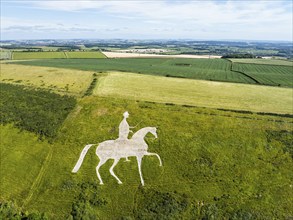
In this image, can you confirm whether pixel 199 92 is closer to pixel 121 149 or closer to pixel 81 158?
pixel 121 149

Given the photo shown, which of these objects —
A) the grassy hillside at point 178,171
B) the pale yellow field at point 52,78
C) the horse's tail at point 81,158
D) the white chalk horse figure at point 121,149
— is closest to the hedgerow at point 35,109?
the grassy hillside at point 178,171

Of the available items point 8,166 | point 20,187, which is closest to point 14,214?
point 20,187

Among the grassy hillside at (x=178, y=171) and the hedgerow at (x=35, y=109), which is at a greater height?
the hedgerow at (x=35, y=109)

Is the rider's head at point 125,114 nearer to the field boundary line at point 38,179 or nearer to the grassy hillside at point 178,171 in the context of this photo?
the grassy hillside at point 178,171

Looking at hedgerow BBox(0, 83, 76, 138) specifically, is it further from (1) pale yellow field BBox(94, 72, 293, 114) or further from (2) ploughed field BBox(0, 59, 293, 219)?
(1) pale yellow field BBox(94, 72, 293, 114)

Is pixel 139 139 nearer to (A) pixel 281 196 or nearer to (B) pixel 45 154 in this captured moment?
(B) pixel 45 154
